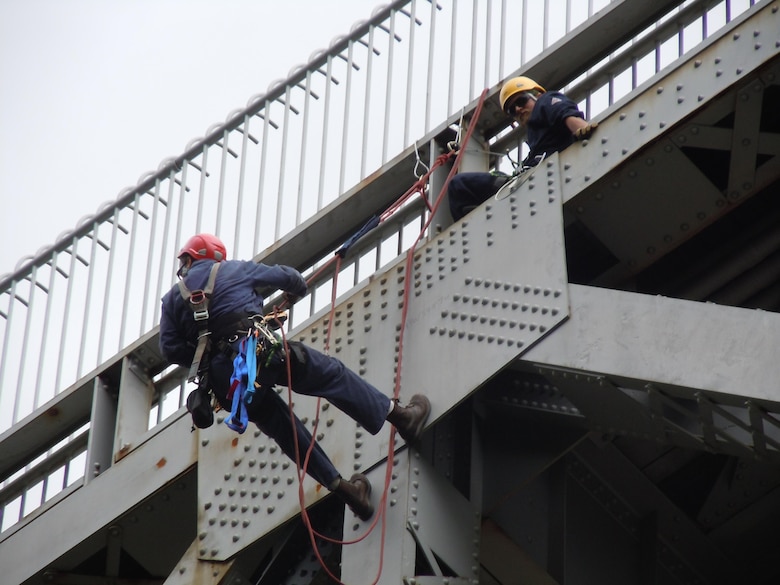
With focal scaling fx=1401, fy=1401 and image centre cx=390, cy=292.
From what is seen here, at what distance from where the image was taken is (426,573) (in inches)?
345

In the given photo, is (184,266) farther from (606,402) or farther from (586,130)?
(606,402)

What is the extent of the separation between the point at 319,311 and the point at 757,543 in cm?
387

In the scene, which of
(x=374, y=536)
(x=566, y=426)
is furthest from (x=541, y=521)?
(x=374, y=536)

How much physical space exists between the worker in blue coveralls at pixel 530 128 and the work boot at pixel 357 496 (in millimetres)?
1996

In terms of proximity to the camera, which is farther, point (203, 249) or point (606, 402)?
point (203, 249)

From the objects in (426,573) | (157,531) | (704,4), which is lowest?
(426,573)

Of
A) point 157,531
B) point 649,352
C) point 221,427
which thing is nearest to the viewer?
point 649,352

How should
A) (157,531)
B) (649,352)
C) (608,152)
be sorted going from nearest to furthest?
(649,352)
(608,152)
(157,531)

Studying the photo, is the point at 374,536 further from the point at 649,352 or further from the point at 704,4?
the point at 704,4

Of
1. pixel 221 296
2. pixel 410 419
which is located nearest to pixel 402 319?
pixel 410 419

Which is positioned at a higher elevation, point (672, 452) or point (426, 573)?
point (672, 452)

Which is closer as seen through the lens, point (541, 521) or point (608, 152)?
point (608, 152)

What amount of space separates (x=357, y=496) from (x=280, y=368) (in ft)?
3.01

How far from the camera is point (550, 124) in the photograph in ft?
29.7
